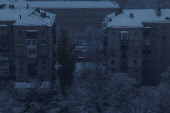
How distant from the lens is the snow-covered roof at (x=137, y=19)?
3534 centimetres

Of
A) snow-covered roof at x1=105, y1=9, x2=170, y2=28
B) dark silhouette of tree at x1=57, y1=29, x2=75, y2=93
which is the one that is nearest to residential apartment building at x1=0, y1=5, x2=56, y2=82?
dark silhouette of tree at x1=57, y1=29, x2=75, y2=93

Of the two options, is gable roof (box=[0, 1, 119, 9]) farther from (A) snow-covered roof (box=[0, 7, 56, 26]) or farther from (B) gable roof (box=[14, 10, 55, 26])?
(B) gable roof (box=[14, 10, 55, 26])

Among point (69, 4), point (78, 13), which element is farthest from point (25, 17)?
point (69, 4)

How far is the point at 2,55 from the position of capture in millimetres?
38125

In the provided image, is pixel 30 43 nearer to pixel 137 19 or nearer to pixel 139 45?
pixel 139 45

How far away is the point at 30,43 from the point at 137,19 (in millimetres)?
13359

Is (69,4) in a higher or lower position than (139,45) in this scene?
higher

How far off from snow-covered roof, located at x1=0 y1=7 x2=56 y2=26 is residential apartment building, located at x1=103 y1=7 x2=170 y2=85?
25.2 feet

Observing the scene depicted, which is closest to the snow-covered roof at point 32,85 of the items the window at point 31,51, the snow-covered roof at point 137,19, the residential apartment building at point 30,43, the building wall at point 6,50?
the residential apartment building at point 30,43

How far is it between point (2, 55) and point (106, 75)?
1387cm

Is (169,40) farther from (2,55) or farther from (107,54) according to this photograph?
(2,55)

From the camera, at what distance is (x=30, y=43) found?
35406mm

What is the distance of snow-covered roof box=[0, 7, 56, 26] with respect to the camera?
3519cm

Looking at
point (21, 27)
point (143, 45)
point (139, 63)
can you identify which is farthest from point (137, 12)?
point (21, 27)
